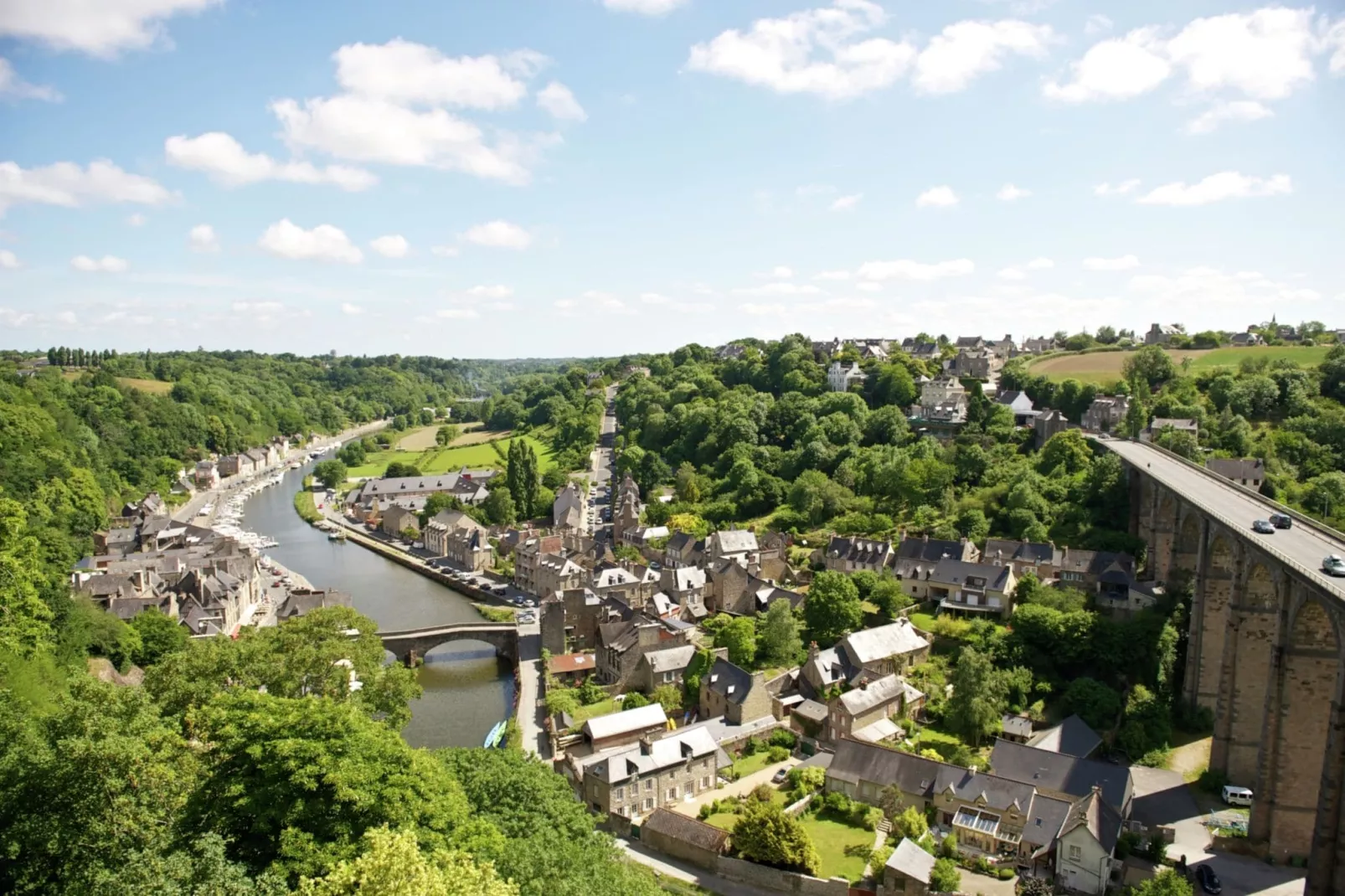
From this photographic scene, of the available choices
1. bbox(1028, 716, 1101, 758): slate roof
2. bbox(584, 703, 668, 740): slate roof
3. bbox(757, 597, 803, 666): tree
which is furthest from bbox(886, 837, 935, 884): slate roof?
bbox(757, 597, 803, 666): tree

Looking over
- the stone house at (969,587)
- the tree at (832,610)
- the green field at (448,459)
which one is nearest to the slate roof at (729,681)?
the tree at (832,610)

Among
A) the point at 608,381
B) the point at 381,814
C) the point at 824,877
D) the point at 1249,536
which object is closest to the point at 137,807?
the point at 381,814

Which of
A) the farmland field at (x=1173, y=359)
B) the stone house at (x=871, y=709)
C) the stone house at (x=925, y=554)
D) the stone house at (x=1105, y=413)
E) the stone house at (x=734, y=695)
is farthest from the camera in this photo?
the farmland field at (x=1173, y=359)

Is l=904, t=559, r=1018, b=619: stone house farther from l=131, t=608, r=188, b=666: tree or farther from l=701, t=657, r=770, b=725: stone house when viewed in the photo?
l=131, t=608, r=188, b=666: tree

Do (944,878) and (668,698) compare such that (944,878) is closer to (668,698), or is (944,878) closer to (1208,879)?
(1208,879)

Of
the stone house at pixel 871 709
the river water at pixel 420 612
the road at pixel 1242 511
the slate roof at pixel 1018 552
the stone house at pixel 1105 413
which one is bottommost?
the river water at pixel 420 612

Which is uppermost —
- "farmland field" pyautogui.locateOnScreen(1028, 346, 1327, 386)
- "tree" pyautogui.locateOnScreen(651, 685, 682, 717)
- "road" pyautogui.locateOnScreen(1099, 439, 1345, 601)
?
"farmland field" pyautogui.locateOnScreen(1028, 346, 1327, 386)

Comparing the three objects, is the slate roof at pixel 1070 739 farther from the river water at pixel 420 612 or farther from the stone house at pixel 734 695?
the river water at pixel 420 612
